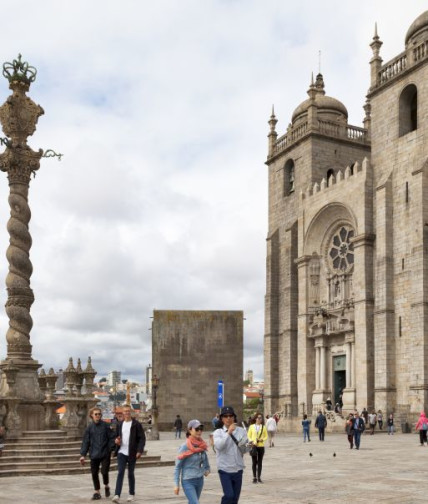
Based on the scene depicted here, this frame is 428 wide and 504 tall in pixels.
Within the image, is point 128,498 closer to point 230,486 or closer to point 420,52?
point 230,486

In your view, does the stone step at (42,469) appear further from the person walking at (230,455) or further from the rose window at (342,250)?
the rose window at (342,250)

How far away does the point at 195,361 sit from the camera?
4734cm

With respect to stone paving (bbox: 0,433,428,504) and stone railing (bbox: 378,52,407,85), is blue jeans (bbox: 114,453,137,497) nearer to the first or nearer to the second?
stone paving (bbox: 0,433,428,504)

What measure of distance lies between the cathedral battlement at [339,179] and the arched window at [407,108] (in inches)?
101

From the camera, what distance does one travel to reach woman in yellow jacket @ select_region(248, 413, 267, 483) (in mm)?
14922

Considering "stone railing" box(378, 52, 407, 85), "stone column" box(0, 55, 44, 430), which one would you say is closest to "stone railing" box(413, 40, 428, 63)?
"stone railing" box(378, 52, 407, 85)

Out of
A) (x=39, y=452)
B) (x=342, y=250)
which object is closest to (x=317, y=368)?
(x=342, y=250)

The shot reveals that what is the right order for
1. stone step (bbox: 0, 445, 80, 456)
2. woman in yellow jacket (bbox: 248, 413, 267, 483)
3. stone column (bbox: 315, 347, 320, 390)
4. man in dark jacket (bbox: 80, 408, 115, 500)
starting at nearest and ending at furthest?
man in dark jacket (bbox: 80, 408, 115, 500), woman in yellow jacket (bbox: 248, 413, 267, 483), stone step (bbox: 0, 445, 80, 456), stone column (bbox: 315, 347, 320, 390)

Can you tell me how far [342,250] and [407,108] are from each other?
877 cm

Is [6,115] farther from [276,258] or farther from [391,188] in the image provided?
[276,258]

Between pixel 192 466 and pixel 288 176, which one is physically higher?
pixel 288 176

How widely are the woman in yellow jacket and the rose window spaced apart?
26.9 m

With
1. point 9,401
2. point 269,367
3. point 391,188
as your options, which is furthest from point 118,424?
point 269,367

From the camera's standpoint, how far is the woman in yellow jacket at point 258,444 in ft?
49.0
